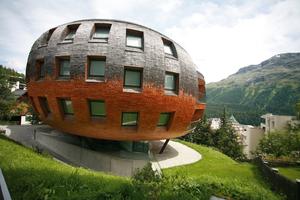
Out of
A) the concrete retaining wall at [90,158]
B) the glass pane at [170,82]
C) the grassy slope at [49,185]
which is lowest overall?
the concrete retaining wall at [90,158]

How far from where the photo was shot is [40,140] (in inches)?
795

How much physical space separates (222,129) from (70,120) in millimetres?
38853

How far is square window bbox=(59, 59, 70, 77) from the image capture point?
1695 centimetres

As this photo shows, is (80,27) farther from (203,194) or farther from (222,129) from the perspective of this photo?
(222,129)

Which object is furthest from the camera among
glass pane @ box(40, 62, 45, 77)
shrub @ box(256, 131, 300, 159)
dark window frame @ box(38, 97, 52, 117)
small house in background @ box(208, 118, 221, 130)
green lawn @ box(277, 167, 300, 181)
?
small house in background @ box(208, 118, 221, 130)

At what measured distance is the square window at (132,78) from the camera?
16.5m

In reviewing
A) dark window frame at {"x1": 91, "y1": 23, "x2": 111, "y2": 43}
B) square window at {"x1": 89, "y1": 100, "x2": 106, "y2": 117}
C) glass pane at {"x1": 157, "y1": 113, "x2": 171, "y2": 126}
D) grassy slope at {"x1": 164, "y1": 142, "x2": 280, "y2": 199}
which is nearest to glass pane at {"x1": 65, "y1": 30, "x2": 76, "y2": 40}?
dark window frame at {"x1": 91, "y1": 23, "x2": 111, "y2": 43}

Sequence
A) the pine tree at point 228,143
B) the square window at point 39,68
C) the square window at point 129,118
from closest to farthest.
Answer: the square window at point 129,118 < the square window at point 39,68 < the pine tree at point 228,143

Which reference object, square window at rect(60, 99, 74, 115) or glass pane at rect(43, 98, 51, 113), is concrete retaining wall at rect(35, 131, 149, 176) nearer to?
glass pane at rect(43, 98, 51, 113)

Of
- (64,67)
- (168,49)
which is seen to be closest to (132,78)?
(168,49)

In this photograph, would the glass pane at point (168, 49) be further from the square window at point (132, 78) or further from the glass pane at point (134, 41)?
the square window at point (132, 78)

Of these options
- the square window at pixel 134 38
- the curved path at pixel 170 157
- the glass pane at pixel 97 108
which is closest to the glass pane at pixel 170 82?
the square window at pixel 134 38

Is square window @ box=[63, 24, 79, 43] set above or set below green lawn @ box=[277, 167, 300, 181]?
above

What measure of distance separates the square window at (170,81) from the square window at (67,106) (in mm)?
7415
